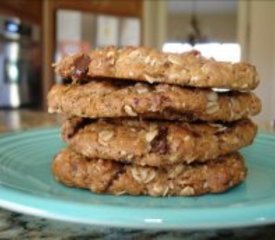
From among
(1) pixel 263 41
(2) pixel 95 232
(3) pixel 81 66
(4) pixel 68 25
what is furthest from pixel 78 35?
(2) pixel 95 232

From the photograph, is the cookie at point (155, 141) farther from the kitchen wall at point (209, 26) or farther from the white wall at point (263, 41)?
the kitchen wall at point (209, 26)

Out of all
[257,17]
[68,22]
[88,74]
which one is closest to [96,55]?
[88,74]

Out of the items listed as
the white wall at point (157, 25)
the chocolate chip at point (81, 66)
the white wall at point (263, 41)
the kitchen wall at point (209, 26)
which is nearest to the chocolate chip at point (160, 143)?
the chocolate chip at point (81, 66)

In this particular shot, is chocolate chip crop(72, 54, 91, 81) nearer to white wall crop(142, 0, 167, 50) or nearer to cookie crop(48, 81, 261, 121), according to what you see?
cookie crop(48, 81, 261, 121)

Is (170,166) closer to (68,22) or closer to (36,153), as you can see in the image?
(36,153)

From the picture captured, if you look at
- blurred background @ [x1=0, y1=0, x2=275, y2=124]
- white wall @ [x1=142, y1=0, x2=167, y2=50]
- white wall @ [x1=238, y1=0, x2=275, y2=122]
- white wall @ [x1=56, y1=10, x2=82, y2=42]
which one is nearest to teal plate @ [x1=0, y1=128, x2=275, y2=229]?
blurred background @ [x1=0, y1=0, x2=275, y2=124]

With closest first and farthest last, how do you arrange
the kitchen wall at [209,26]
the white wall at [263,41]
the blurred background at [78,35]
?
1. the blurred background at [78,35]
2. the white wall at [263,41]
3. the kitchen wall at [209,26]

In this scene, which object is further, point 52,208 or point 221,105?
point 221,105
